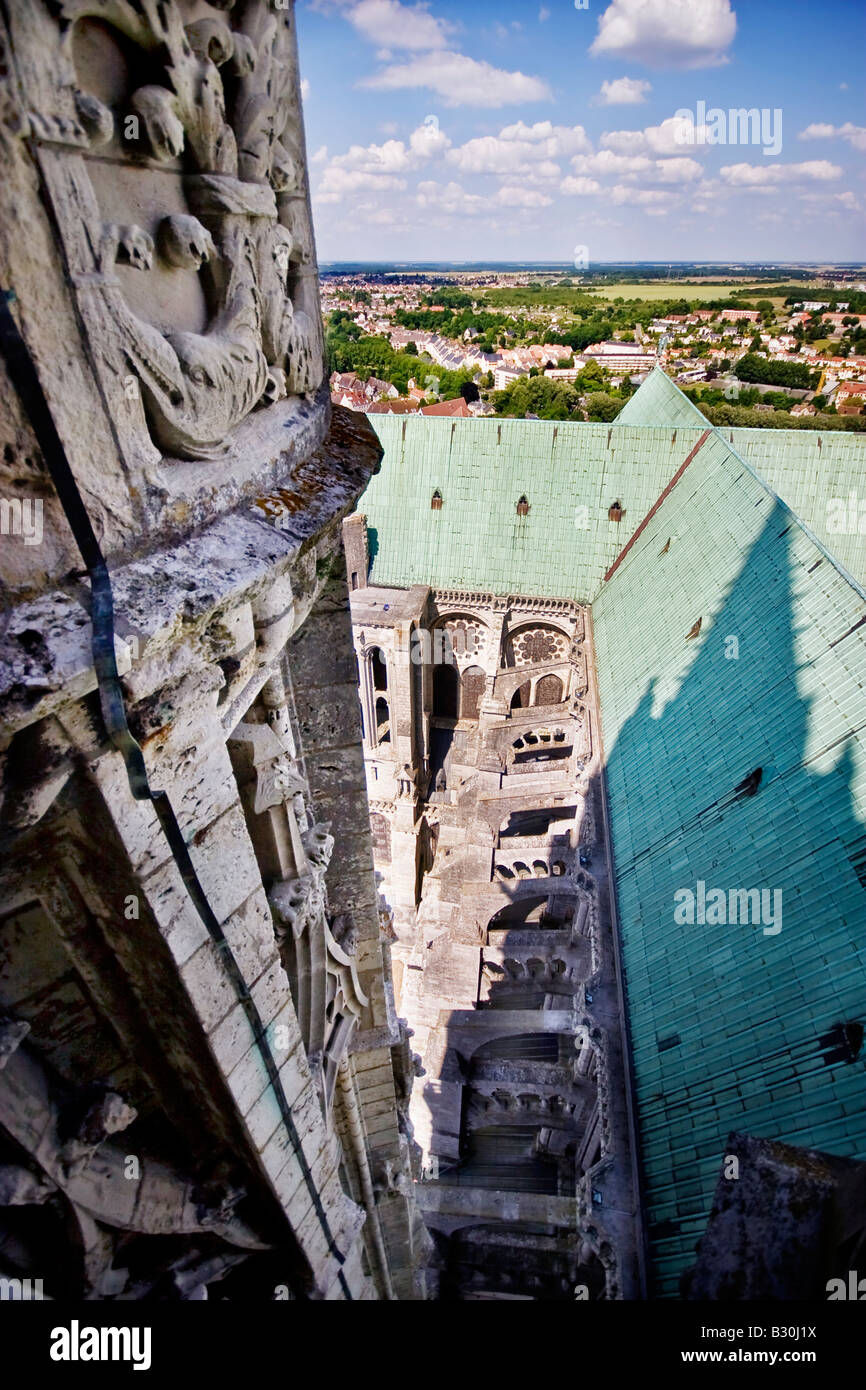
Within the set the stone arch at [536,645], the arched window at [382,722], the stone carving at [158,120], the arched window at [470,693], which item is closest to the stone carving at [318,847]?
the stone carving at [158,120]

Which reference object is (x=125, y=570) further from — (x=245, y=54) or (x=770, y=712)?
(x=770, y=712)

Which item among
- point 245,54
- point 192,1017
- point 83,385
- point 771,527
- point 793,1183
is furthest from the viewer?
point 771,527

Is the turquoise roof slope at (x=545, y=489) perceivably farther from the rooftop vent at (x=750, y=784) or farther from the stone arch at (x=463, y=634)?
the rooftop vent at (x=750, y=784)

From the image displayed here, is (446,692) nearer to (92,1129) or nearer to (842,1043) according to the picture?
(842,1043)

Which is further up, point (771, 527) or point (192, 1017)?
point (771, 527)

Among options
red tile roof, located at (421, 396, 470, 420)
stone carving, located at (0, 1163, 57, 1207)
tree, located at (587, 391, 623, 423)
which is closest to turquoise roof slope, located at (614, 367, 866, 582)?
stone carving, located at (0, 1163, 57, 1207)

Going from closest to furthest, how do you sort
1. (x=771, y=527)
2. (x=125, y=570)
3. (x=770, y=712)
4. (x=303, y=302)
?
(x=125, y=570) → (x=303, y=302) → (x=770, y=712) → (x=771, y=527)

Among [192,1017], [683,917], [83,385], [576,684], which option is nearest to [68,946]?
[192,1017]
